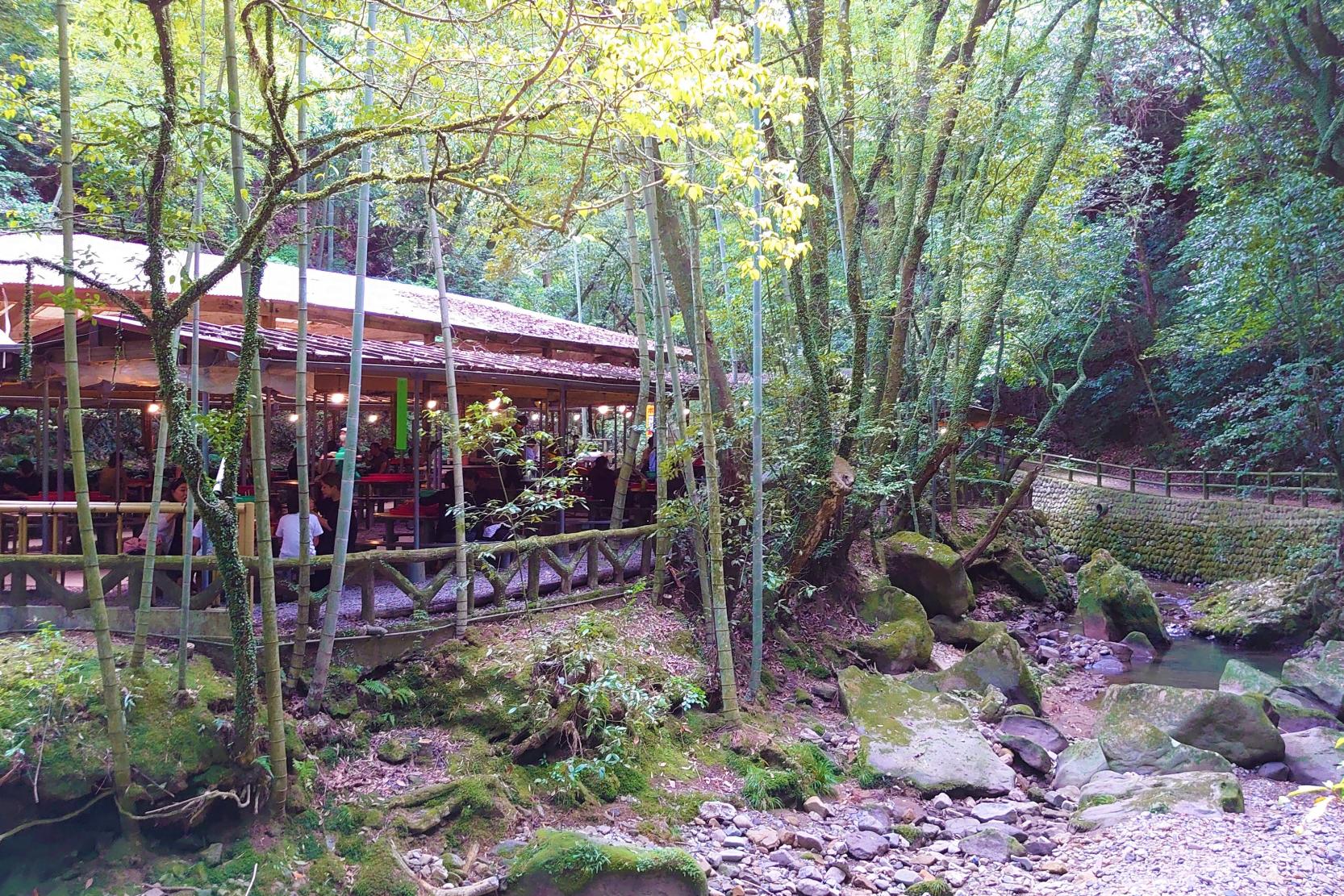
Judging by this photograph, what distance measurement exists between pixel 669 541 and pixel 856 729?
2.33m

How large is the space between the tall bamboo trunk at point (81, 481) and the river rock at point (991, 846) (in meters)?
5.07

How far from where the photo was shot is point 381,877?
461 cm

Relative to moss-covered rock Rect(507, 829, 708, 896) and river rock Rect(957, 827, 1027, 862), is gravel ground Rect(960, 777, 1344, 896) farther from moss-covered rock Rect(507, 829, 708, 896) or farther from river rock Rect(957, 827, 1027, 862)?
moss-covered rock Rect(507, 829, 708, 896)

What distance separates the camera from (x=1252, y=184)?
12.8 m

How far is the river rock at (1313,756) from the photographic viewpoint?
7422mm

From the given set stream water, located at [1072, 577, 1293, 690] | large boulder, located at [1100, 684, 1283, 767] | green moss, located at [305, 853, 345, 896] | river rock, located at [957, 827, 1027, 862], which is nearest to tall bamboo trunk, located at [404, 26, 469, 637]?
green moss, located at [305, 853, 345, 896]

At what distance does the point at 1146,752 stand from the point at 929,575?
4184 millimetres

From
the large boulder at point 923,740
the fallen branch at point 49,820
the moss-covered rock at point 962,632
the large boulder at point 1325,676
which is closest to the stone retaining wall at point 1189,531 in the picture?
the large boulder at point 1325,676

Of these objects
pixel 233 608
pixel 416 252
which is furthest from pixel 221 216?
pixel 416 252

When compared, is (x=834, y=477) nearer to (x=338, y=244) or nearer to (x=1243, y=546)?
(x=1243, y=546)

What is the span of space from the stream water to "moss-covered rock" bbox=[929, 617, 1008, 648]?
1.93 metres

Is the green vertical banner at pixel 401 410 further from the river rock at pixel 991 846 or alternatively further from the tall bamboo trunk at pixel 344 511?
the river rock at pixel 991 846

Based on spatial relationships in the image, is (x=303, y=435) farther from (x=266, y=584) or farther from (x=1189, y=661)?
(x=1189, y=661)

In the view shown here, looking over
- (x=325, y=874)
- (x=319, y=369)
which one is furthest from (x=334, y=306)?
(x=325, y=874)
